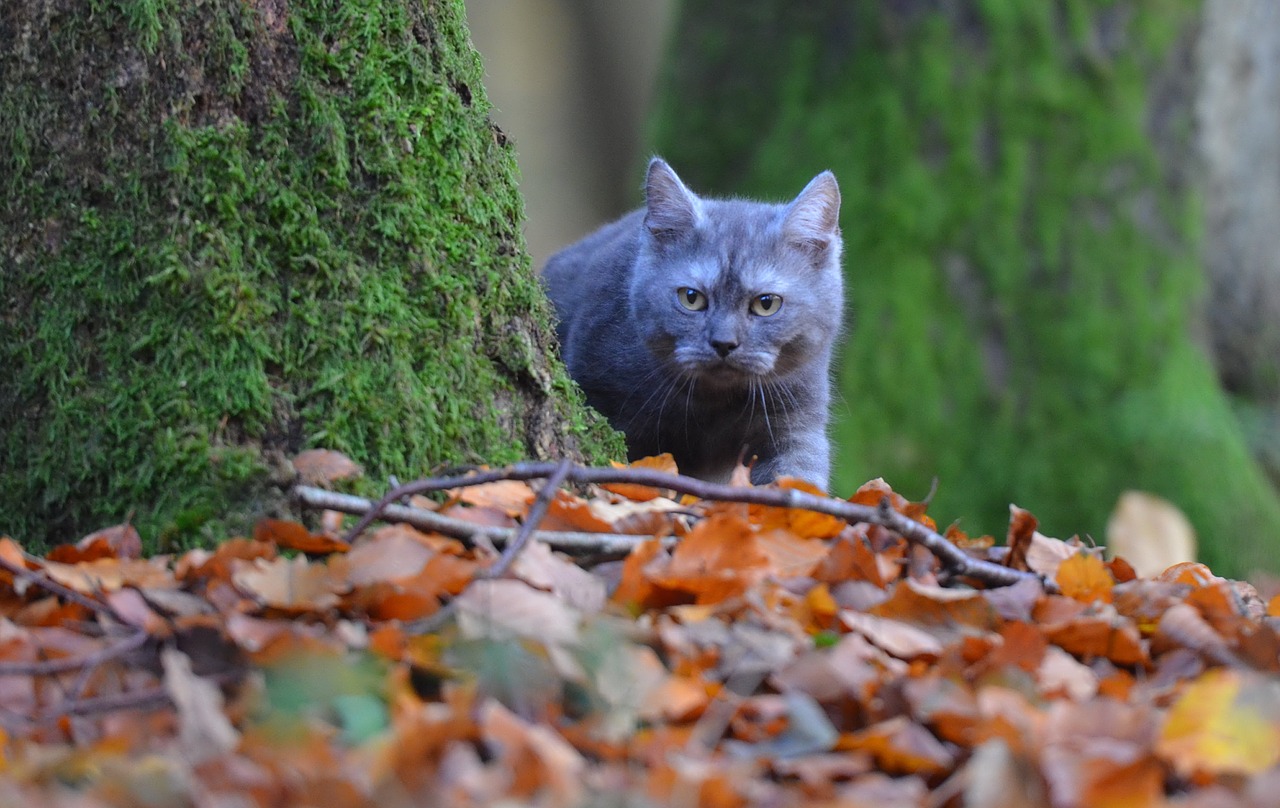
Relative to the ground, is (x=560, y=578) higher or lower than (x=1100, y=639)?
higher

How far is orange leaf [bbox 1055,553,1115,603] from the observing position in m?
2.64

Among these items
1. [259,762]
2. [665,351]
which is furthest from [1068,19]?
[259,762]

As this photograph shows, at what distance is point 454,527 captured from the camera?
2463mm

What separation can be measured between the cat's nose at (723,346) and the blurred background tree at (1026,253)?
265 centimetres

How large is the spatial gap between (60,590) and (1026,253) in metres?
6.12

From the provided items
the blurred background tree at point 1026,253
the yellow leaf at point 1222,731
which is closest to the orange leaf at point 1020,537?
the yellow leaf at point 1222,731

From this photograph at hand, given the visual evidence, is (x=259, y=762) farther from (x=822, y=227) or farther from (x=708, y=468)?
(x=822, y=227)

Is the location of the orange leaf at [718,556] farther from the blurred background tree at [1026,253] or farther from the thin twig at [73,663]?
the blurred background tree at [1026,253]

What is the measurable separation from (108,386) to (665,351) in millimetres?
2168

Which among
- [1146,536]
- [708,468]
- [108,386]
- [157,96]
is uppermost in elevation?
[157,96]

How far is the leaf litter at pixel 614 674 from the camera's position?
1771 mm

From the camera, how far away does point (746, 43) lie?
319 inches

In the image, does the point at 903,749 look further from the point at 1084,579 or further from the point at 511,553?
the point at 1084,579

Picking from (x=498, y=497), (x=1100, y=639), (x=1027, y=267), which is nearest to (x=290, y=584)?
(x=498, y=497)
